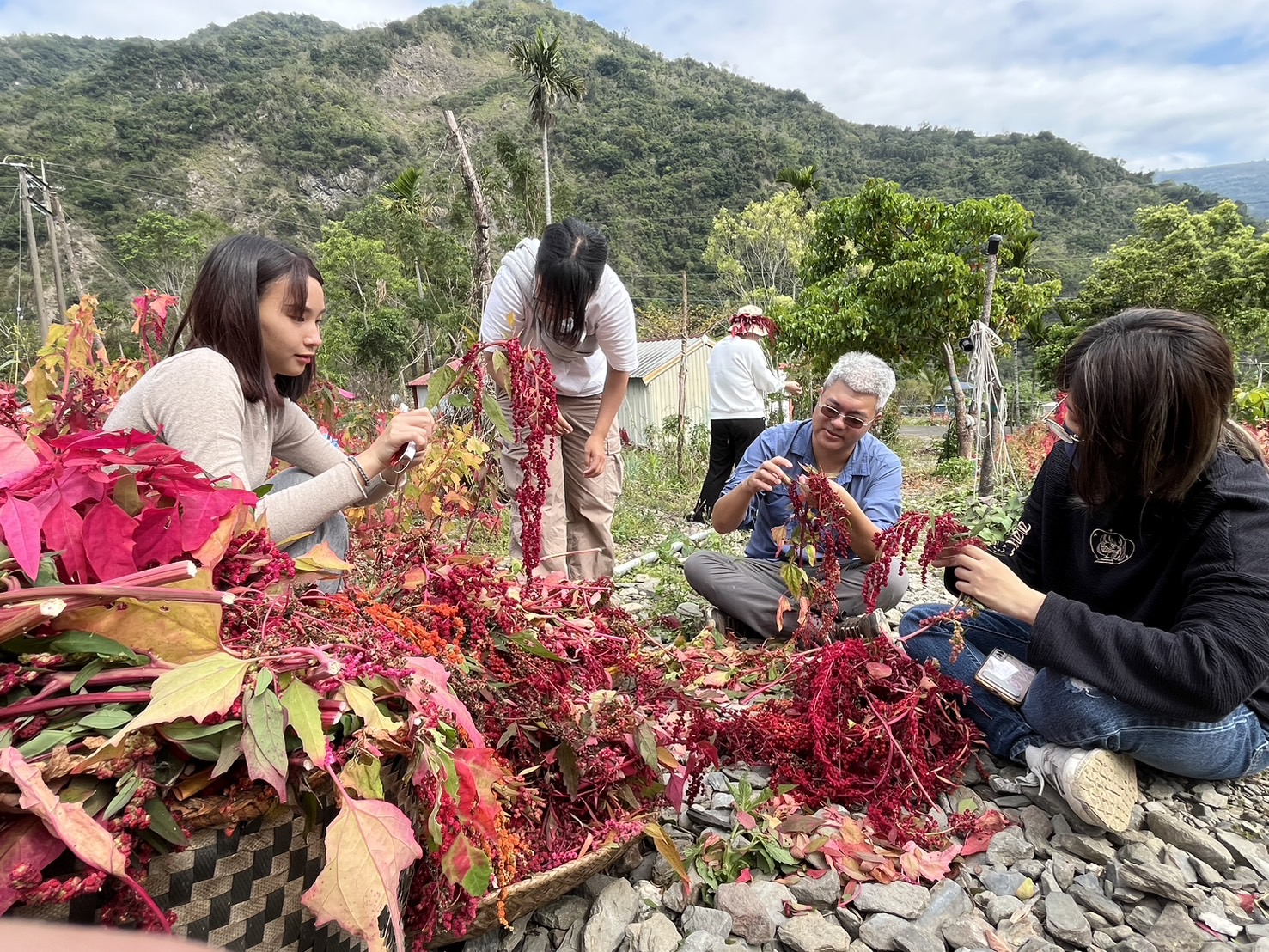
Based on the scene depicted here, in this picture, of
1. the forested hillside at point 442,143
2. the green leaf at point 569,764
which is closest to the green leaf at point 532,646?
the green leaf at point 569,764

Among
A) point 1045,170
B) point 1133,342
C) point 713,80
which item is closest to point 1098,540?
point 1133,342

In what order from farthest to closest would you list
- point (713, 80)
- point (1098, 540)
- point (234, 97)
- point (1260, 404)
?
point (713, 80) < point (234, 97) < point (1260, 404) < point (1098, 540)

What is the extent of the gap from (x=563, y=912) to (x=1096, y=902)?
1.09 metres

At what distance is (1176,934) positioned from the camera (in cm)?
135

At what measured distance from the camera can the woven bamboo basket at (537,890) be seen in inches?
45.1

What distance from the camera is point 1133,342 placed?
1.53m

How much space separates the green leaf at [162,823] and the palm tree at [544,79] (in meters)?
27.8

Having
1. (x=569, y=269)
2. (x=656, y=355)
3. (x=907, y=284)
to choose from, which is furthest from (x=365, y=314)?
(x=569, y=269)

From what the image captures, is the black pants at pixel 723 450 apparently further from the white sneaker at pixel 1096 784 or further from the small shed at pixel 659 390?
the small shed at pixel 659 390

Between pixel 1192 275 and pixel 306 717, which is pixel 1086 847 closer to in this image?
pixel 306 717

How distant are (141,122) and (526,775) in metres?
68.2

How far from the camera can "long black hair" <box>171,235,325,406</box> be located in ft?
5.93

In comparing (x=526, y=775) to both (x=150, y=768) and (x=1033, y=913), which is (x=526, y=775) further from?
(x=1033, y=913)

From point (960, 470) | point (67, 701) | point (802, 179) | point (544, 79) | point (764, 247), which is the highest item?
point (544, 79)
